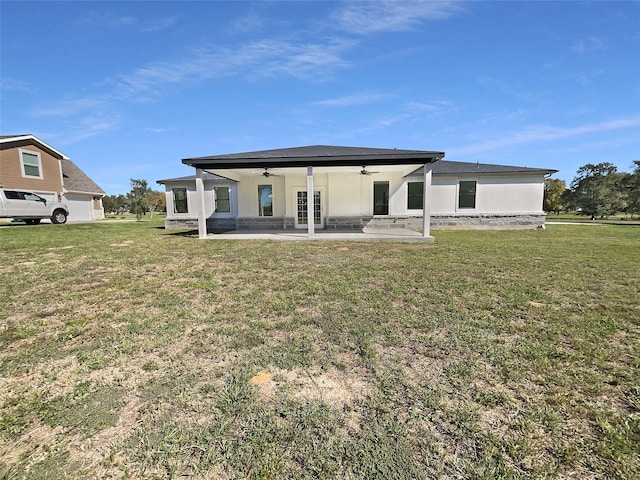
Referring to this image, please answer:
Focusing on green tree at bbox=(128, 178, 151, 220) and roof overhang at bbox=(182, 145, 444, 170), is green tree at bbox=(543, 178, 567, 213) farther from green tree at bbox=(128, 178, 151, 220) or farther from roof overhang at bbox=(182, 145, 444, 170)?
green tree at bbox=(128, 178, 151, 220)

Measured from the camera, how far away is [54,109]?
1825cm

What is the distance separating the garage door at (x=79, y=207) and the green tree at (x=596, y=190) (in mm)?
50581

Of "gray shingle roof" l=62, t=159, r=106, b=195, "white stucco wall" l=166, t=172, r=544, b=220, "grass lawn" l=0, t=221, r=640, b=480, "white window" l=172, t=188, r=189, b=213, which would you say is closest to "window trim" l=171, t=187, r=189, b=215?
"white window" l=172, t=188, r=189, b=213

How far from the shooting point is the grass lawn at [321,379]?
4.80 feet

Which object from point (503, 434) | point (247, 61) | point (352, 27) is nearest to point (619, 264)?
point (503, 434)

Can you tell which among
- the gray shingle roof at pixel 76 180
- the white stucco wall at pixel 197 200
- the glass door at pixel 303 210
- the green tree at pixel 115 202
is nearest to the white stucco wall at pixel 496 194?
the glass door at pixel 303 210

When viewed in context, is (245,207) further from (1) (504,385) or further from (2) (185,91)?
(1) (504,385)

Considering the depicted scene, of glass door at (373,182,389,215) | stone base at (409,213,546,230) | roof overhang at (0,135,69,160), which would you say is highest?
roof overhang at (0,135,69,160)

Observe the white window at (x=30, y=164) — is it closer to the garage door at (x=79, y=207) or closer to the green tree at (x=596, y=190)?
the garage door at (x=79, y=207)

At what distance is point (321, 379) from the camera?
7.11ft

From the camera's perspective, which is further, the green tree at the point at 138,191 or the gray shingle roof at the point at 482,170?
the green tree at the point at 138,191

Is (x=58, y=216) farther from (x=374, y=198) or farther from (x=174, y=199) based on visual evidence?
(x=374, y=198)

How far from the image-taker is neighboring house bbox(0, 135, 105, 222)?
59.5ft

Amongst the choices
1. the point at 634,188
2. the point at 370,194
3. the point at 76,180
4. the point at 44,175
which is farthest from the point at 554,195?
the point at 44,175
